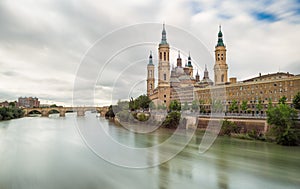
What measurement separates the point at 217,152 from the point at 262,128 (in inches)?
192

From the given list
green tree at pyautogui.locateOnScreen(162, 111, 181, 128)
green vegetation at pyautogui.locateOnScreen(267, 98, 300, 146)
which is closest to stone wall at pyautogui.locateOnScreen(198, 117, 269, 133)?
green vegetation at pyautogui.locateOnScreen(267, 98, 300, 146)

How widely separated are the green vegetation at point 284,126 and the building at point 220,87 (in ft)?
24.8

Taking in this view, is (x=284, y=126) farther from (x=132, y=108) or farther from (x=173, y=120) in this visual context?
(x=132, y=108)

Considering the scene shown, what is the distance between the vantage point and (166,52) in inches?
1638

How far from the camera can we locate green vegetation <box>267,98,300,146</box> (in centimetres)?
1279

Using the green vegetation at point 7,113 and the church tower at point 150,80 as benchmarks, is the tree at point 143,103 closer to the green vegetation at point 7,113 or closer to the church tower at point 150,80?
the church tower at point 150,80

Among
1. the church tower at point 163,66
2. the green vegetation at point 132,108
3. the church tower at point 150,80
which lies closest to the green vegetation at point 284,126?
the green vegetation at point 132,108

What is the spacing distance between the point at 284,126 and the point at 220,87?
1609 cm

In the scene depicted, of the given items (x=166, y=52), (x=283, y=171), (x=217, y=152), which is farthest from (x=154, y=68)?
(x=283, y=171)

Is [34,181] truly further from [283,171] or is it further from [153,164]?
[283,171]

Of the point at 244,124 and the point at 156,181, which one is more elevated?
the point at 244,124

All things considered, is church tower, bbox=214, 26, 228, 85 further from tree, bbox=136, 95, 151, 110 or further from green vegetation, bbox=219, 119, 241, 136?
green vegetation, bbox=219, 119, 241, 136

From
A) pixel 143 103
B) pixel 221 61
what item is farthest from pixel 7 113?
pixel 221 61

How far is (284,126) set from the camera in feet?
43.1
